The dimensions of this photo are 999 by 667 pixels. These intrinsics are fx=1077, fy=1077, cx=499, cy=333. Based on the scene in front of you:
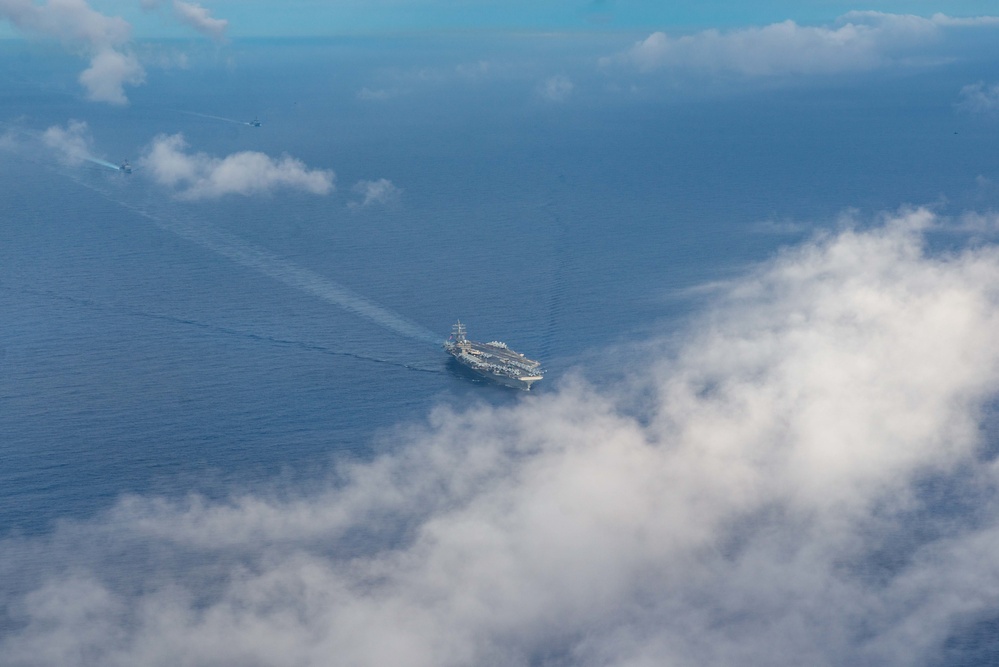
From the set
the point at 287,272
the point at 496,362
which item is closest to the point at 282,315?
the point at 287,272

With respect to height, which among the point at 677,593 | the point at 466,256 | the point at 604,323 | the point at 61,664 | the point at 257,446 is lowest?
the point at 61,664

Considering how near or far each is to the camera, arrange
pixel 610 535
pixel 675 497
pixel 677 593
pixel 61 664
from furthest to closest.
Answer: pixel 675 497, pixel 610 535, pixel 677 593, pixel 61 664

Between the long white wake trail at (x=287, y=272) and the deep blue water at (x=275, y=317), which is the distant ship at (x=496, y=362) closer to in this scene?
the deep blue water at (x=275, y=317)

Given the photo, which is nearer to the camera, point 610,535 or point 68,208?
point 610,535

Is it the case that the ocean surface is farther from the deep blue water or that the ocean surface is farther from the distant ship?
the distant ship

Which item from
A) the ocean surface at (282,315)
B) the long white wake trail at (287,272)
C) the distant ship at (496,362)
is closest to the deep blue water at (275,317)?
the ocean surface at (282,315)

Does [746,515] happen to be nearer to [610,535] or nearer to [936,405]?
[610,535]

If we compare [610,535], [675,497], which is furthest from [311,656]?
[675,497]
